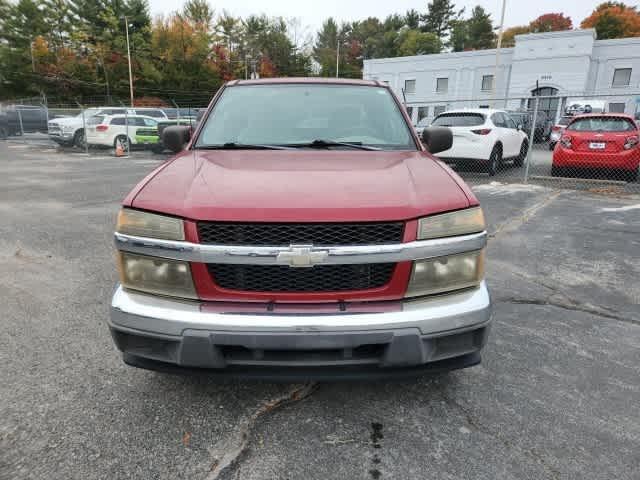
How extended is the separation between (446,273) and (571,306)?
2251 millimetres

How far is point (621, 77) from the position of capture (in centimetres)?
3266

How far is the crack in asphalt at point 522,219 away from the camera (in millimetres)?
6202

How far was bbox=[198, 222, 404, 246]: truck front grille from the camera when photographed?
6.27 feet

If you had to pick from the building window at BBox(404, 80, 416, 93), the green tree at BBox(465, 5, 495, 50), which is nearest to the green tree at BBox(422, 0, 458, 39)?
the green tree at BBox(465, 5, 495, 50)

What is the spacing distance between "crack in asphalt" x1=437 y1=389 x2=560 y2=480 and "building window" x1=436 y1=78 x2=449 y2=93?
137 feet

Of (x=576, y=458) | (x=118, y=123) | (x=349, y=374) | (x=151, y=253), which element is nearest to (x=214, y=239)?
(x=151, y=253)

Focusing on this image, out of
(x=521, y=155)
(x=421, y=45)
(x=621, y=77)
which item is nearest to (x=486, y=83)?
(x=621, y=77)

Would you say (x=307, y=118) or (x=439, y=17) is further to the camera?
(x=439, y=17)

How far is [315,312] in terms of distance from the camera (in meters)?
1.91

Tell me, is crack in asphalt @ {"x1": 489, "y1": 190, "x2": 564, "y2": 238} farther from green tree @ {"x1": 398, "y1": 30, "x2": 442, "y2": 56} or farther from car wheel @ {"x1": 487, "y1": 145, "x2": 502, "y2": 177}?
green tree @ {"x1": 398, "y1": 30, "x2": 442, "y2": 56}

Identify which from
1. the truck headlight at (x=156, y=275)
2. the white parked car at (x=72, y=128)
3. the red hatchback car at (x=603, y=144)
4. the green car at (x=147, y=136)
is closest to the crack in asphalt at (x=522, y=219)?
the red hatchback car at (x=603, y=144)

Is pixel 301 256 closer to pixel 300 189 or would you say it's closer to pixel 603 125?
pixel 300 189

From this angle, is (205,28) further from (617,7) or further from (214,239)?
(214,239)

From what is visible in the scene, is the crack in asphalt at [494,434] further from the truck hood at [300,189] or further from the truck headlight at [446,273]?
the truck hood at [300,189]
